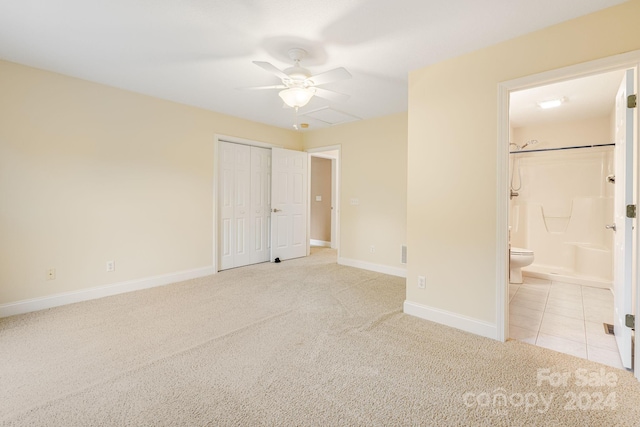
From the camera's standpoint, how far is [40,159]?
9.27ft

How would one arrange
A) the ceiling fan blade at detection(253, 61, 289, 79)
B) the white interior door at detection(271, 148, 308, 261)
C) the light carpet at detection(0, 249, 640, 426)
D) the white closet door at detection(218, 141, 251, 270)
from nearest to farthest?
1. the light carpet at detection(0, 249, 640, 426)
2. the ceiling fan blade at detection(253, 61, 289, 79)
3. the white closet door at detection(218, 141, 251, 270)
4. the white interior door at detection(271, 148, 308, 261)

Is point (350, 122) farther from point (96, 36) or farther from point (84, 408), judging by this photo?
point (84, 408)

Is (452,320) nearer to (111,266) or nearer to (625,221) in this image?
(625,221)

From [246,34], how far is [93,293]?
10.3ft

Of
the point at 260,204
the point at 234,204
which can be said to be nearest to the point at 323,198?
the point at 260,204

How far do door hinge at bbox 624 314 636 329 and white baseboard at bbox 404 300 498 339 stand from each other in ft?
2.51

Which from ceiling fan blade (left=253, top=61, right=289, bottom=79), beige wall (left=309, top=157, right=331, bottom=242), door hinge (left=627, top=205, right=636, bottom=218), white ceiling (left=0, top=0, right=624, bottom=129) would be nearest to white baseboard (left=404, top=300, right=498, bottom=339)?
door hinge (left=627, top=205, right=636, bottom=218)

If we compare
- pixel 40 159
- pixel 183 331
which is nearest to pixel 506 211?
pixel 183 331

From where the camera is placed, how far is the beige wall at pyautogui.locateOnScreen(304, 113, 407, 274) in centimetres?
426

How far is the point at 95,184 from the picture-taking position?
317cm

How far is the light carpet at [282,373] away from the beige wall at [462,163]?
14.3 inches

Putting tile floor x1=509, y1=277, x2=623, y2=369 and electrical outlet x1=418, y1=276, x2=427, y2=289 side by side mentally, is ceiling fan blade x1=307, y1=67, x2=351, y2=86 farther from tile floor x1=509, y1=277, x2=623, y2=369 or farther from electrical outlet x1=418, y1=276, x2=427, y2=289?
tile floor x1=509, y1=277, x2=623, y2=369

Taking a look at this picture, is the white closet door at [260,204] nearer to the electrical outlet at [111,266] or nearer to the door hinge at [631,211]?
the electrical outlet at [111,266]

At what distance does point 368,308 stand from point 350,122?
3.09m
